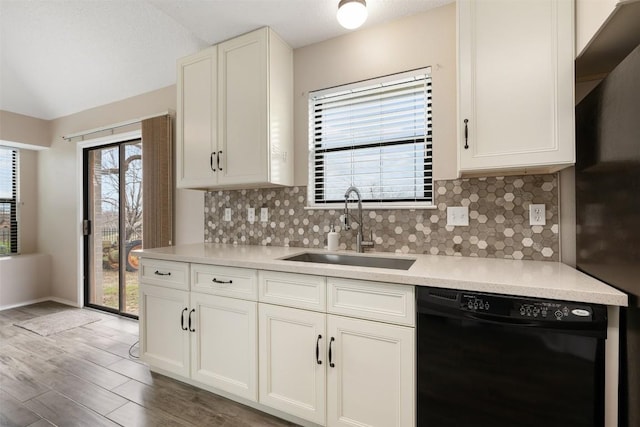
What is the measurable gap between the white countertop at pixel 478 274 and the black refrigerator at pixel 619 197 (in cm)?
7

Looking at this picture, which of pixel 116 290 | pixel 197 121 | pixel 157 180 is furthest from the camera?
pixel 116 290

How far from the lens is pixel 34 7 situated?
2.55 m

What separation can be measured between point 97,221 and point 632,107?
16.1 feet

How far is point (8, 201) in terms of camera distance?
4125mm

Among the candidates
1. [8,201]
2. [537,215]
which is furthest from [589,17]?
[8,201]

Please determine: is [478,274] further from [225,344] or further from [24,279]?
[24,279]

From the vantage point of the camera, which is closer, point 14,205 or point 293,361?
point 293,361

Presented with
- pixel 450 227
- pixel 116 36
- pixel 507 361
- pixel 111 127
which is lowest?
pixel 507 361

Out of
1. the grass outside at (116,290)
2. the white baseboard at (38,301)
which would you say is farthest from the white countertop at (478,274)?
the white baseboard at (38,301)

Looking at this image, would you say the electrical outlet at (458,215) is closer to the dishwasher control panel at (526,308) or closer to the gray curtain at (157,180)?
the dishwasher control panel at (526,308)

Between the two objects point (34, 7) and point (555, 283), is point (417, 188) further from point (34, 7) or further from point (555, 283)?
point (34, 7)

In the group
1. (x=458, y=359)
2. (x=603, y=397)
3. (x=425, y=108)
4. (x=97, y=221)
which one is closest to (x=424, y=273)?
(x=458, y=359)

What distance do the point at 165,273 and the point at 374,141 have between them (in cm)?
176

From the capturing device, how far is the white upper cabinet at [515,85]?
4.52 feet
